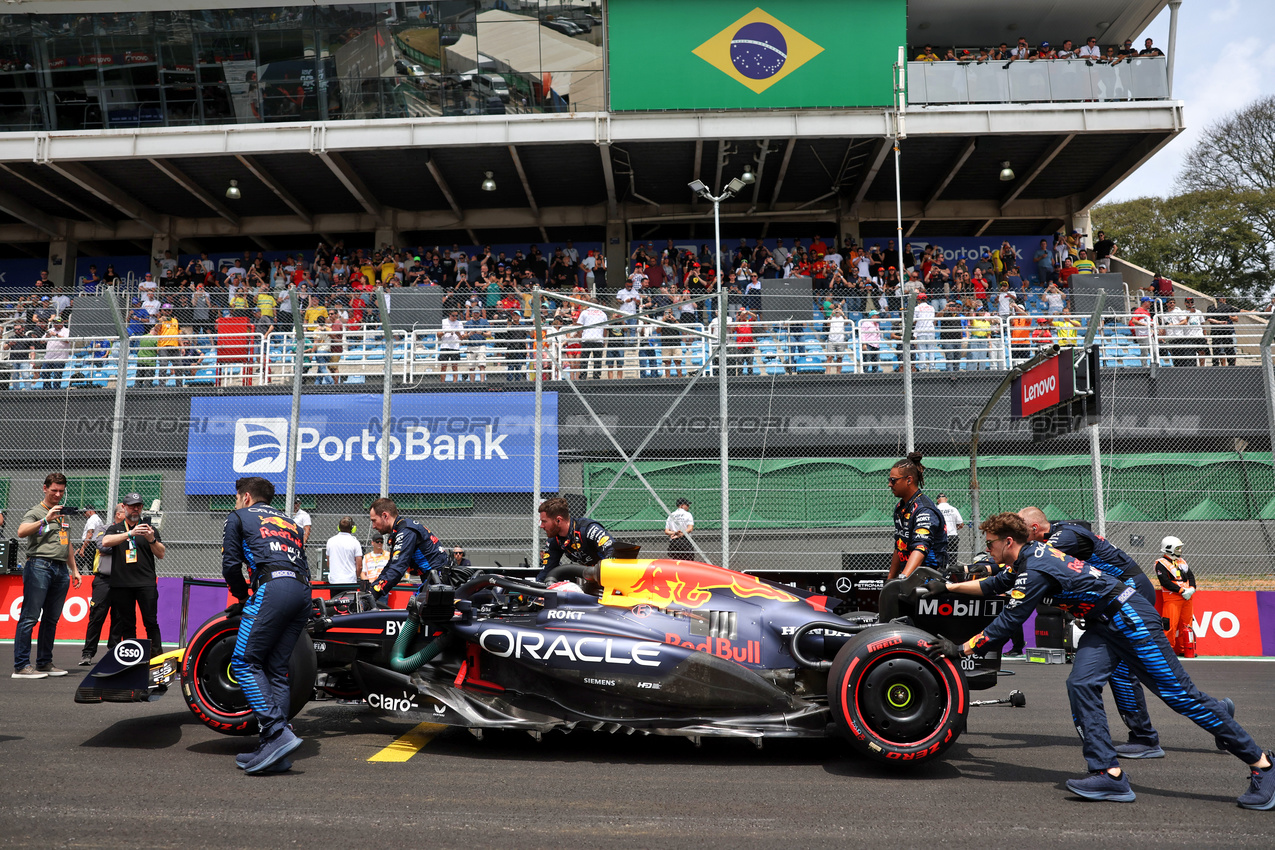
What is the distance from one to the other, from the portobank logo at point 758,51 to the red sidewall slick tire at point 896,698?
62.1ft

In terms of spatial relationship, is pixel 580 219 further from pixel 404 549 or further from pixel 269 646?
pixel 269 646

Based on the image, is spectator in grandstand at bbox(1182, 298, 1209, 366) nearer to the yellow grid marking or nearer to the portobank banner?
the portobank banner

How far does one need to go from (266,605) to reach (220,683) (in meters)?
0.84

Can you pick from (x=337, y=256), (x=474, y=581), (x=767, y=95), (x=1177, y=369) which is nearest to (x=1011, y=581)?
(x=474, y=581)

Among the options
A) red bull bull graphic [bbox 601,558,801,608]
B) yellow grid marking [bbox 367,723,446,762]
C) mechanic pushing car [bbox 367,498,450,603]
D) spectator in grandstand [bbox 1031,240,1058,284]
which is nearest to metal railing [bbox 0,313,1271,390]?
mechanic pushing car [bbox 367,498,450,603]

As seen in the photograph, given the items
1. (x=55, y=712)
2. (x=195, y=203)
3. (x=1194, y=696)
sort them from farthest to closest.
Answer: (x=195, y=203) < (x=55, y=712) < (x=1194, y=696)

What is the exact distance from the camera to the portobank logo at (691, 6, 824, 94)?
22.0m

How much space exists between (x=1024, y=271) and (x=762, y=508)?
54.7 feet

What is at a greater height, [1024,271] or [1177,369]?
[1024,271]

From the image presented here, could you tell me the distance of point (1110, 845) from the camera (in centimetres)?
415

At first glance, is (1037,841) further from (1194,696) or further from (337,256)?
(337,256)

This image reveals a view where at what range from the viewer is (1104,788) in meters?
4.87

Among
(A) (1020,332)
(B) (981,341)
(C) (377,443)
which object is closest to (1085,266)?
(A) (1020,332)

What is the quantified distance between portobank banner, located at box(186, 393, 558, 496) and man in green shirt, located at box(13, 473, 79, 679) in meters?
5.77
